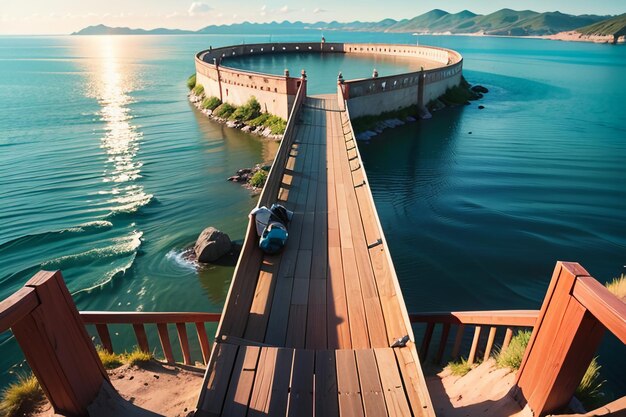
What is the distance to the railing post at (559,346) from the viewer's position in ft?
10.9

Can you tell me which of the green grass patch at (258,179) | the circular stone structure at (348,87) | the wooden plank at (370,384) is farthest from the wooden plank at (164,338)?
the circular stone structure at (348,87)

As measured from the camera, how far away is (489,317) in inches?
210

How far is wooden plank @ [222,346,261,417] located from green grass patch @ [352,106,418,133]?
21219 millimetres

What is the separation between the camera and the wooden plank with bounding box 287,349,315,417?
13.8 ft

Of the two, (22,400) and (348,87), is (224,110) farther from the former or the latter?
(22,400)

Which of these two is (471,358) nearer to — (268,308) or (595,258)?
(268,308)

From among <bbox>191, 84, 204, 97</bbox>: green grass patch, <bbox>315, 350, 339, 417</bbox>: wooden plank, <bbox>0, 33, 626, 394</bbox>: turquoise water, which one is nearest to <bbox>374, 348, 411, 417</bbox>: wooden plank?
<bbox>315, 350, 339, 417</bbox>: wooden plank

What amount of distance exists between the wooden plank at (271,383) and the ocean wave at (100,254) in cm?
957

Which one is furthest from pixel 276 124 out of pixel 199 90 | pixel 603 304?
pixel 603 304

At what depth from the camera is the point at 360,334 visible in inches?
225

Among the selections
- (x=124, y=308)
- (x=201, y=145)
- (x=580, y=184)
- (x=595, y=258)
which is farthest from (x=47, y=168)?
(x=580, y=184)

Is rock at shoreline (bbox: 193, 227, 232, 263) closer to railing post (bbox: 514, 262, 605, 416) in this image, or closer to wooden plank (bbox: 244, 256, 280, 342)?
wooden plank (bbox: 244, 256, 280, 342)

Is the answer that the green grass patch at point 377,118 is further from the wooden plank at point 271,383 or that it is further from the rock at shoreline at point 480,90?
the wooden plank at point 271,383

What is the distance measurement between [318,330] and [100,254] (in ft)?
32.4
